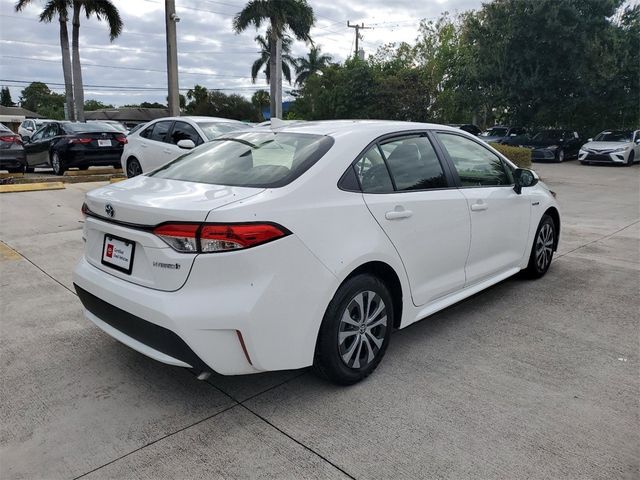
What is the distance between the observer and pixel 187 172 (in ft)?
11.3

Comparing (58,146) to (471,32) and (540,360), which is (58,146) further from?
(471,32)

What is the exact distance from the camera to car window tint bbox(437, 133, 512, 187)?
4.01 m

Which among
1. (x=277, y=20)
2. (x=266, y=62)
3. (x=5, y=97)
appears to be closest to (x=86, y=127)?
(x=277, y=20)

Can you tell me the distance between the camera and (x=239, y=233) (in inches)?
100

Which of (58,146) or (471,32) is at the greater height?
(471,32)

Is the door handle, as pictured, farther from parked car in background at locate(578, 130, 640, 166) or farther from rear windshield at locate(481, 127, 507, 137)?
rear windshield at locate(481, 127, 507, 137)

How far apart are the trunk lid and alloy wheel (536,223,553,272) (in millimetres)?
3345

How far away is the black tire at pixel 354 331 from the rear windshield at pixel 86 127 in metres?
11.4

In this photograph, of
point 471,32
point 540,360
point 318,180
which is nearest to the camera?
point 318,180

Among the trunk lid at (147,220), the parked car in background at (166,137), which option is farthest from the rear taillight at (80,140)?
the trunk lid at (147,220)

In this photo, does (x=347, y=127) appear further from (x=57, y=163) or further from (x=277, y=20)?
(x=277, y=20)

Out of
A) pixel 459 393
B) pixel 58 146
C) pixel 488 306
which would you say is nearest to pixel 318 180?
pixel 459 393

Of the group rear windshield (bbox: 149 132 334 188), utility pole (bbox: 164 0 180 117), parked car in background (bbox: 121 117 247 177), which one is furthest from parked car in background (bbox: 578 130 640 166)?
rear windshield (bbox: 149 132 334 188)

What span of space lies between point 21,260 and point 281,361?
4166 millimetres
